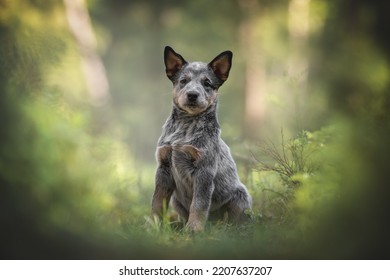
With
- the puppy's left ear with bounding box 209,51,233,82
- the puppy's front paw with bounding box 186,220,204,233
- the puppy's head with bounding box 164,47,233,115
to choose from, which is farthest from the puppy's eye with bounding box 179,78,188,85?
the puppy's front paw with bounding box 186,220,204,233

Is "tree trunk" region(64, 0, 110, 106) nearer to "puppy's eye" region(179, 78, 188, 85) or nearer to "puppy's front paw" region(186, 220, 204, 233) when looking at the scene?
"puppy's eye" region(179, 78, 188, 85)

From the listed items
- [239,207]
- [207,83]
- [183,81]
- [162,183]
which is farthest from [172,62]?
[239,207]

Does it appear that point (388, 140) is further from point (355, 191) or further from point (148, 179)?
point (148, 179)

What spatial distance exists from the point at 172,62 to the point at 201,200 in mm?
1725

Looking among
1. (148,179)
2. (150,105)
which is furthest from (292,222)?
(150,105)

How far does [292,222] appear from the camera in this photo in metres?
6.11

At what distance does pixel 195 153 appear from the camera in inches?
250

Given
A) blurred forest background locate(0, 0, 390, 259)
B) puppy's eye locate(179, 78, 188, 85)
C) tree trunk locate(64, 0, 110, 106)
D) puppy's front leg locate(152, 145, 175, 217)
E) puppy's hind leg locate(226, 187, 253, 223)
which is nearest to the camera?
blurred forest background locate(0, 0, 390, 259)

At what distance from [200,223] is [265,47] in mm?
16292

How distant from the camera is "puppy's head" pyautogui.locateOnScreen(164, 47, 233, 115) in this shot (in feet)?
20.5

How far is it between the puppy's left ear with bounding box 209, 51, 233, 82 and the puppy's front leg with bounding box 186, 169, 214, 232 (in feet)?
3.95

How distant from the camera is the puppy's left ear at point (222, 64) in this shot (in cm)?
646

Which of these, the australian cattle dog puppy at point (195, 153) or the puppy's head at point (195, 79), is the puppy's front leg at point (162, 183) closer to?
the australian cattle dog puppy at point (195, 153)

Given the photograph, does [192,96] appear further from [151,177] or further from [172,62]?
[151,177]
